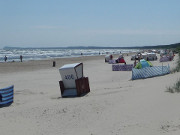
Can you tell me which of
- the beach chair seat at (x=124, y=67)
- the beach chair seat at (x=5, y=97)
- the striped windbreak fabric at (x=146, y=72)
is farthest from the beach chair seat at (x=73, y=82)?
the beach chair seat at (x=124, y=67)

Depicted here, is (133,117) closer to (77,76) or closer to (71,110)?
(71,110)

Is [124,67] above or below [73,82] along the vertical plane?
below

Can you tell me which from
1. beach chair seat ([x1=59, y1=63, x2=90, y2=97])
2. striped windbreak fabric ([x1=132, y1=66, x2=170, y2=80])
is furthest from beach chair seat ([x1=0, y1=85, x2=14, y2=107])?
striped windbreak fabric ([x1=132, y1=66, x2=170, y2=80])

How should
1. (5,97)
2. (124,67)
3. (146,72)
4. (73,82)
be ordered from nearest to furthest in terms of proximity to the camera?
(5,97) < (73,82) < (146,72) < (124,67)

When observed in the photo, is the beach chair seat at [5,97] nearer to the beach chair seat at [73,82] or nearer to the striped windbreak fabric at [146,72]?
the beach chair seat at [73,82]

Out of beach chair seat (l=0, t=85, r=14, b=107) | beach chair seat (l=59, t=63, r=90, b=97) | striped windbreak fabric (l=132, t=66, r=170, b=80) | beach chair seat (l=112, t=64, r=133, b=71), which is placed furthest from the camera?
beach chair seat (l=112, t=64, r=133, b=71)

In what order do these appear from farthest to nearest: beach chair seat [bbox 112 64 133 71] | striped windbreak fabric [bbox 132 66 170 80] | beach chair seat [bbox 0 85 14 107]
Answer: beach chair seat [bbox 112 64 133 71]
striped windbreak fabric [bbox 132 66 170 80]
beach chair seat [bbox 0 85 14 107]

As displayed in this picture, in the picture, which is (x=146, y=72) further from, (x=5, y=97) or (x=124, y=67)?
(x=124, y=67)

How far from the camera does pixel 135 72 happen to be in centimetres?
1731

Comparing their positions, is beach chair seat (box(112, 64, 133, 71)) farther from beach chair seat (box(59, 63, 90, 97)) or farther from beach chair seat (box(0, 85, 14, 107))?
beach chair seat (box(0, 85, 14, 107))

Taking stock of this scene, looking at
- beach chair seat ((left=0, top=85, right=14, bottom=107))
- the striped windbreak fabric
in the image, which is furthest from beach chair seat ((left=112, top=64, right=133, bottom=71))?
beach chair seat ((left=0, top=85, right=14, bottom=107))

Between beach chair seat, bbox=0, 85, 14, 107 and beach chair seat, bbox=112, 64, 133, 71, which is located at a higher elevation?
beach chair seat, bbox=0, 85, 14, 107

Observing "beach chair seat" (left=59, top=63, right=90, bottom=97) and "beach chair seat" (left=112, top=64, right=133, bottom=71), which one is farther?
"beach chair seat" (left=112, top=64, right=133, bottom=71)

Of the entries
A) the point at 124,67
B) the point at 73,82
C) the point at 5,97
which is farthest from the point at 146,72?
the point at 124,67
